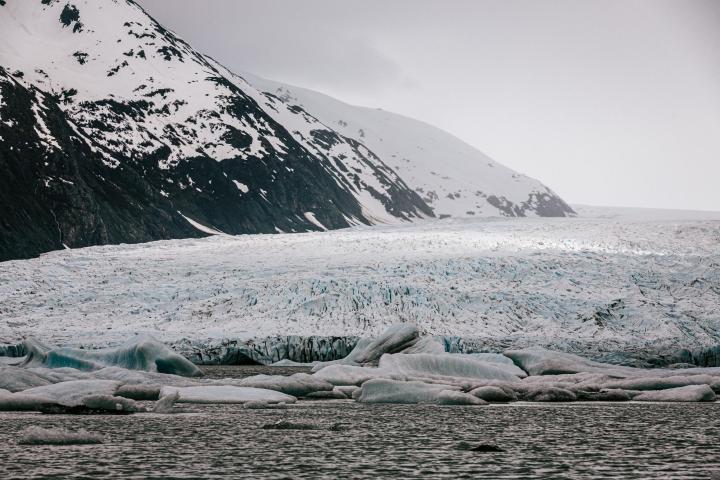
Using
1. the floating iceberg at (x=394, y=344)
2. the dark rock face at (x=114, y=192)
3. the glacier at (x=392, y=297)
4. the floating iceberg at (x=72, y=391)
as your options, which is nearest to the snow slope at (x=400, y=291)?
the glacier at (x=392, y=297)

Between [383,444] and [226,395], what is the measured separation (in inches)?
273

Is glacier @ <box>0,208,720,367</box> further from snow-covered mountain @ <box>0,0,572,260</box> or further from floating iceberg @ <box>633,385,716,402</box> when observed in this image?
snow-covered mountain @ <box>0,0,572,260</box>

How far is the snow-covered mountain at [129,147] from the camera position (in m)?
86.5

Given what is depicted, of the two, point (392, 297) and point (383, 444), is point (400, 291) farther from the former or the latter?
point (383, 444)

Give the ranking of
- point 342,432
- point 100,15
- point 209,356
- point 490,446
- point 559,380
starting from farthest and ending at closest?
point 100,15, point 209,356, point 559,380, point 342,432, point 490,446

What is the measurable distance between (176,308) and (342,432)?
2308 centimetres

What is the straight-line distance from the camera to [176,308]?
34.1 metres

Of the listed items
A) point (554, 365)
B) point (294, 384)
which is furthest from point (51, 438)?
point (554, 365)

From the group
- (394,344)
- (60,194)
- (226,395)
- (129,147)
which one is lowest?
(226,395)

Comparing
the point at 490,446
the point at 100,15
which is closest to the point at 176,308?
the point at 490,446

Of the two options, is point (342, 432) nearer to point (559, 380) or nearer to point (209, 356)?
point (559, 380)

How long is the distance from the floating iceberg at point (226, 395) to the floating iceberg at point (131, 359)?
20.2 feet

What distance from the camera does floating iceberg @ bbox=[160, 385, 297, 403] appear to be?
1684cm

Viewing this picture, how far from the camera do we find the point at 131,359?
77.4ft
